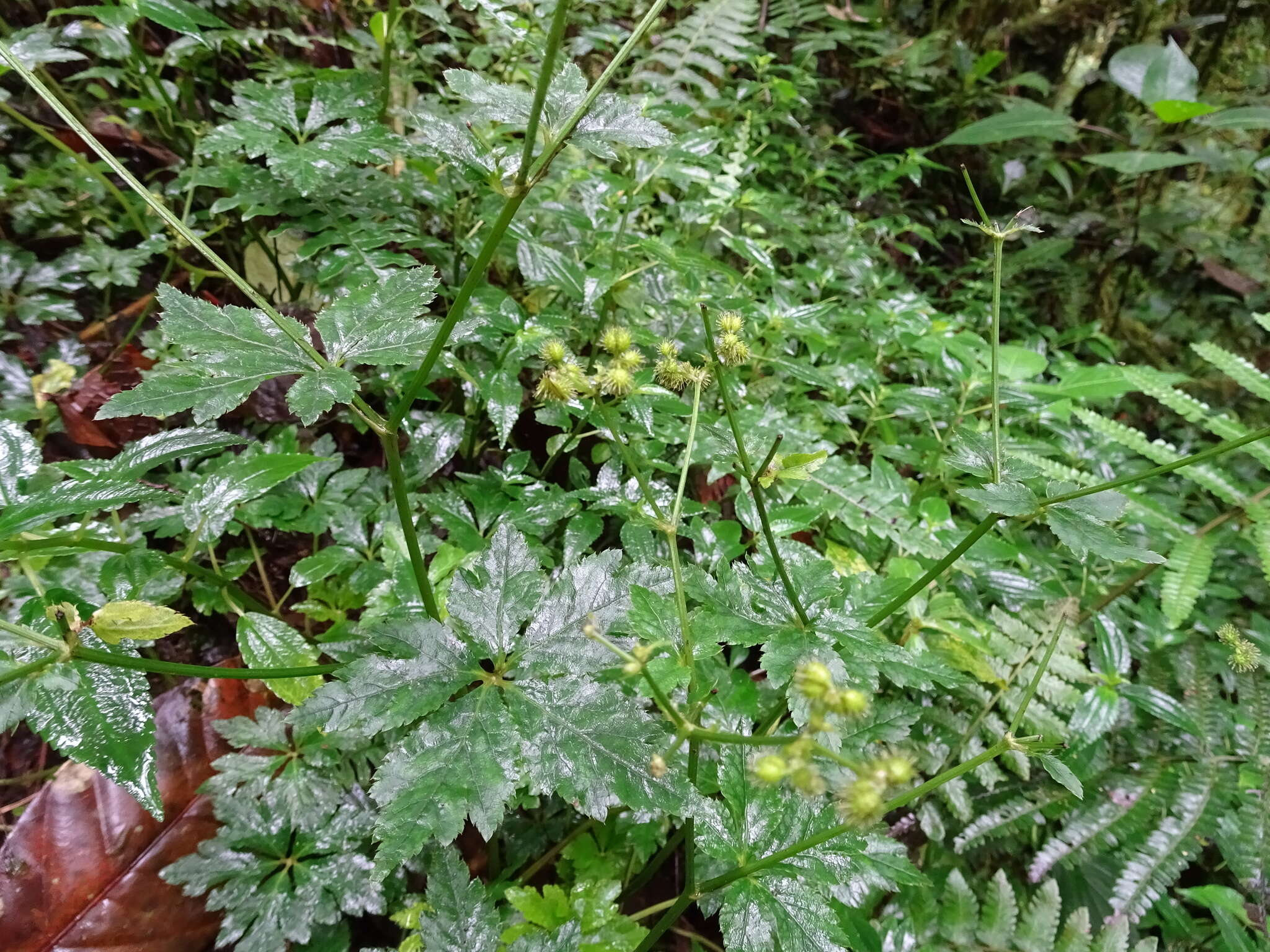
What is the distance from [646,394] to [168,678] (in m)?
1.02

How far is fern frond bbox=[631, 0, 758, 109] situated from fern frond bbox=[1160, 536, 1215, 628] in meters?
2.01

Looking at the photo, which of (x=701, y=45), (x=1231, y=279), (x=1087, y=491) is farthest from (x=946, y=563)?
(x=1231, y=279)

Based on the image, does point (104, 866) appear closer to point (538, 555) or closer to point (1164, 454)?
point (538, 555)

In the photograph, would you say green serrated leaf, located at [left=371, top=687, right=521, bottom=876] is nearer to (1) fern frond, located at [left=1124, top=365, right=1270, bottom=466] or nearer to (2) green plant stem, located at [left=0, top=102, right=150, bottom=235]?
(2) green plant stem, located at [left=0, top=102, right=150, bottom=235]

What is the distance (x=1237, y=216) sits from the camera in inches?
140

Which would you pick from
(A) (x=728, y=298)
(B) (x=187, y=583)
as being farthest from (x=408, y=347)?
(A) (x=728, y=298)

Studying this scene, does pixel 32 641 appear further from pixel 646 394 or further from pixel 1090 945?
pixel 1090 945

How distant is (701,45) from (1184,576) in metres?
2.44

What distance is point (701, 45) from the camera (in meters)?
2.53

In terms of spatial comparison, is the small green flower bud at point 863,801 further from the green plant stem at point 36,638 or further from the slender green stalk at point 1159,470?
the green plant stem at point 36,638

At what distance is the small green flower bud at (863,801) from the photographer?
48cm

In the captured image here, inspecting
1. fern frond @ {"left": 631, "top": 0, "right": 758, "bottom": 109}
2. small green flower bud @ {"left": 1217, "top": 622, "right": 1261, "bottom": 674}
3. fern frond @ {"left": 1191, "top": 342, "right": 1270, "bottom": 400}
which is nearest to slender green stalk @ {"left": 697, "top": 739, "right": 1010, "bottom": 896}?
small green flower bud @ {"left": 1217, "top": 622, "right": 1261, "bottom": 674}

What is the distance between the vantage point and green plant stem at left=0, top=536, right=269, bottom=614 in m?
0.71

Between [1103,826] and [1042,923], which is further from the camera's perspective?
[1103,826]
